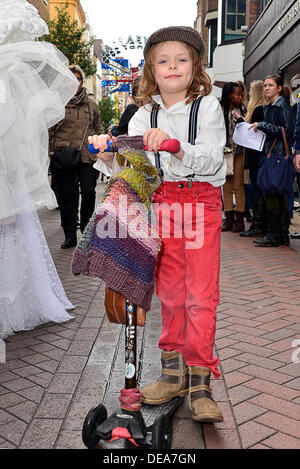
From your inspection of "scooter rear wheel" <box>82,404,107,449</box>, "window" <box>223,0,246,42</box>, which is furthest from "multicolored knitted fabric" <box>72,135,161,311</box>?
"window" <box>223,0,246,42</box>

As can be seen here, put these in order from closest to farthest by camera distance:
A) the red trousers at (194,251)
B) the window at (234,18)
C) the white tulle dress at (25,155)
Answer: the red trousers at (194,251), the white tulle dress at (25,155), the window at (234,18)

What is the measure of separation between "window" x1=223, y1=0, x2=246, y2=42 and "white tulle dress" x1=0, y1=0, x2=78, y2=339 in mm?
20082

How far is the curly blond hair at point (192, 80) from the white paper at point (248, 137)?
166 inches

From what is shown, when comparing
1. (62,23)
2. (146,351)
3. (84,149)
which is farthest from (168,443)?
(62,23)

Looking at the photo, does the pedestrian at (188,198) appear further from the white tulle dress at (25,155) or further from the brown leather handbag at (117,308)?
A: the white tulle dress at (25,155)

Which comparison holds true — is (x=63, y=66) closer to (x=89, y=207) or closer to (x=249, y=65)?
(x=89, y=207)

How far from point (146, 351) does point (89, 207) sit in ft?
12.7

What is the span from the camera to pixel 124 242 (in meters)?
2.16

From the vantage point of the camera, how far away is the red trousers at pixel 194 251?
2.58 metres

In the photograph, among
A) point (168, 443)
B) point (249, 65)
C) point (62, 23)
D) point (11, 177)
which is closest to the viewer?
point (168, 443)

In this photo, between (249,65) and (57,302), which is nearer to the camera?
(57,302)

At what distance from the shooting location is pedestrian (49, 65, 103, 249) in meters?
6.68

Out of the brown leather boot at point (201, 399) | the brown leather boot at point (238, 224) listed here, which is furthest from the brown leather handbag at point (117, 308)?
the brown leather boot at point (238, 224)
